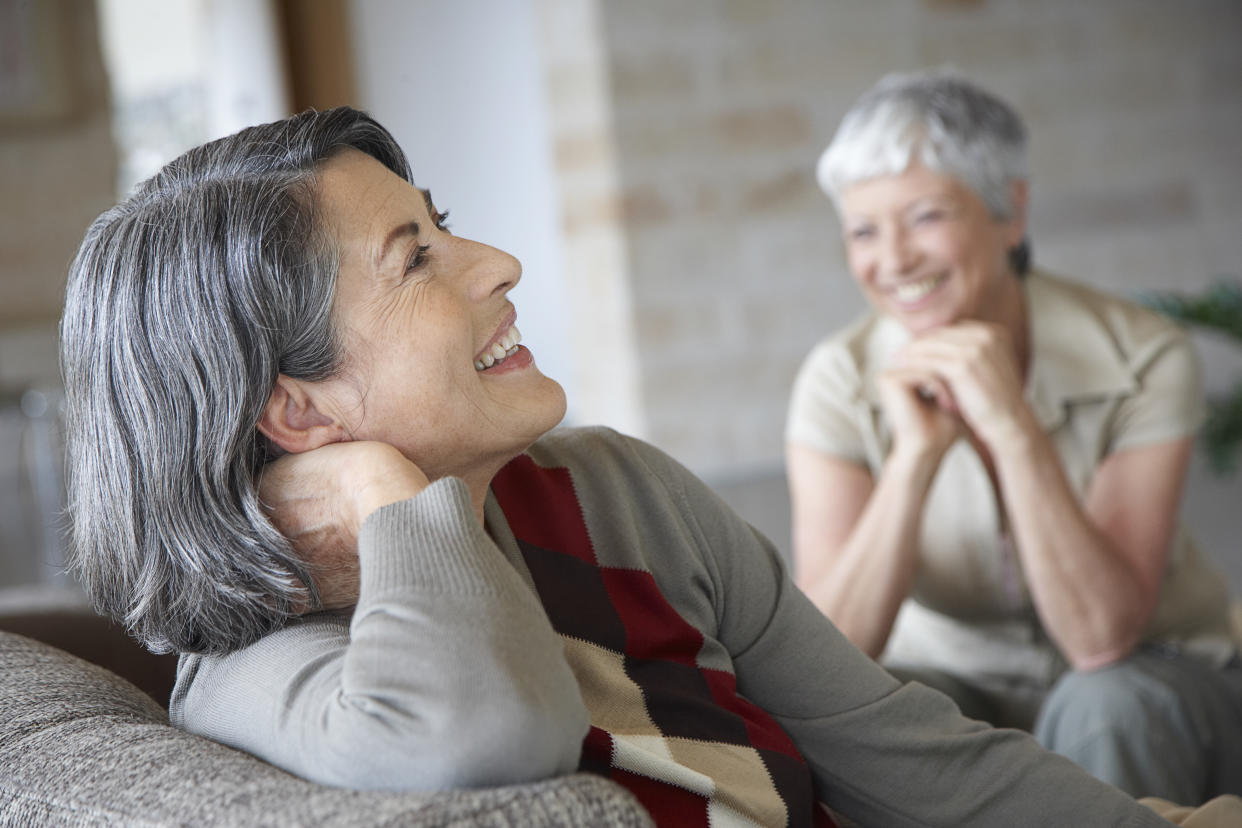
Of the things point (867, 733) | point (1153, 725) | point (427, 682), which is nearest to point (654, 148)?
point (1153, 725)

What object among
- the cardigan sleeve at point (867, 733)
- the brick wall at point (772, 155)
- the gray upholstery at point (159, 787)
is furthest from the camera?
the brick wall at point (772, 155)

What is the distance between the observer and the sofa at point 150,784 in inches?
26.1

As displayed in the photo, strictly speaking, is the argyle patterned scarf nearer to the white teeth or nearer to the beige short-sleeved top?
the beige short-sleeved top

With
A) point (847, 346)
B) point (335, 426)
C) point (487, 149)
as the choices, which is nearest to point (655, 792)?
point (335, 426)

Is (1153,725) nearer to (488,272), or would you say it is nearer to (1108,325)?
(1108,325)

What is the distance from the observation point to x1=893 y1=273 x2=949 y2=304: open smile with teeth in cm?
181

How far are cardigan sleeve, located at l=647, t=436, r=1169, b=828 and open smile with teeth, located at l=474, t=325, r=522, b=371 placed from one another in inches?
7.2

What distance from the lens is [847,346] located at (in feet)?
6.20

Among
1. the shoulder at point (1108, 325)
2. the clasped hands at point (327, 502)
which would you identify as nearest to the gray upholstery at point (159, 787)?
the clasped hands at point (327, 502)

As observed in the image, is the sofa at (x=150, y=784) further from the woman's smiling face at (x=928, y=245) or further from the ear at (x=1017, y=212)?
the ear at (x=1017, y=212)

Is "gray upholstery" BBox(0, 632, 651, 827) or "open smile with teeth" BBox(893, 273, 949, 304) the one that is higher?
"open smile with teeth" BBox(893, 273, 949, 304)

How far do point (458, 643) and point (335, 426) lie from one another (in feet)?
0.98

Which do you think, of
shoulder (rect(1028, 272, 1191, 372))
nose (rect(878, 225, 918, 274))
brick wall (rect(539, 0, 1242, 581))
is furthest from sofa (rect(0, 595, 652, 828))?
brick wall (rect(539, 0, 1242, 581))

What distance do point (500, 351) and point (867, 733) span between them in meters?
0.47
